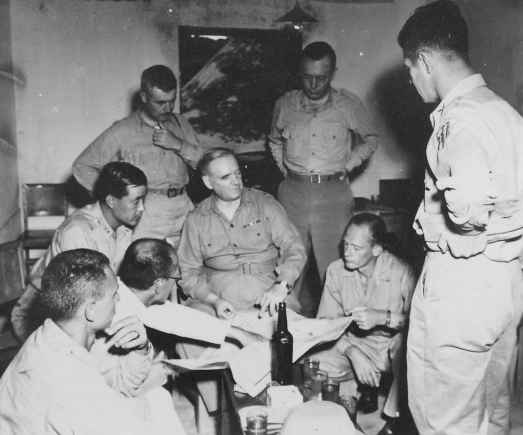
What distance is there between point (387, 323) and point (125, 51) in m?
4.39

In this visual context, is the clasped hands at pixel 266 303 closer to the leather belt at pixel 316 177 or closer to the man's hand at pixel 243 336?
the man's hand at pixel 243 336

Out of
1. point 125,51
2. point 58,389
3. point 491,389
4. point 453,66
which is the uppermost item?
point 125,51

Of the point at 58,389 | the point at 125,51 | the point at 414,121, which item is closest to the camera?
Result: the point at 58,389

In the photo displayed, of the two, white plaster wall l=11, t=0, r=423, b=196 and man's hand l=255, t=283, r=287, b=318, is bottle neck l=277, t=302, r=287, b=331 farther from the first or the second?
white plaster wall l=11, t=0, r=423, b=196

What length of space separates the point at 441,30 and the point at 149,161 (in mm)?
2792

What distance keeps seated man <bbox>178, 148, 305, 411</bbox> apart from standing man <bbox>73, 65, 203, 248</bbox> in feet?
2.41

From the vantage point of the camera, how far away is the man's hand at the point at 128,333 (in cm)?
226

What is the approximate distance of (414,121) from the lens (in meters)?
6.28

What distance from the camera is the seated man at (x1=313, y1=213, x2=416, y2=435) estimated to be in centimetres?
296

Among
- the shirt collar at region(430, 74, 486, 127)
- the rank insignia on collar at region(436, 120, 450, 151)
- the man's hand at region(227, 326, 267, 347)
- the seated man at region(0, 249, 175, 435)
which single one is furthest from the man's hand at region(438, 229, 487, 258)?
the seated man at region(0, 249, 175, 435)

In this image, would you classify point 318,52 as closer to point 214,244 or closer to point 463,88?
point 214,244

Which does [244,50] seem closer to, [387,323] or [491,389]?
[387,323]

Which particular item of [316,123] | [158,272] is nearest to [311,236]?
[316,123]

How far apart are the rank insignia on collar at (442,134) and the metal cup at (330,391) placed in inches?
42.7
